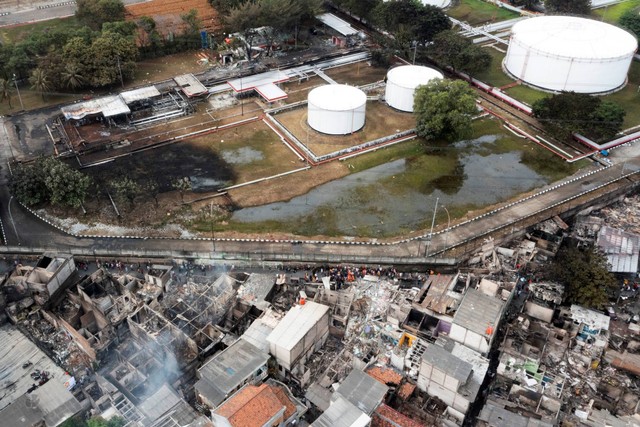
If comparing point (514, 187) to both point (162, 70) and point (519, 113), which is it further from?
point (162, 70)

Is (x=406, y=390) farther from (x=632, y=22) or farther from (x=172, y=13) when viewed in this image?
(x=632, y=22)

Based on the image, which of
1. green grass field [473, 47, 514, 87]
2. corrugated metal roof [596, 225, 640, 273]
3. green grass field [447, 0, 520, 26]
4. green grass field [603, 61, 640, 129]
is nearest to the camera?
corrugated metal roof [596, 225, 640, 273]

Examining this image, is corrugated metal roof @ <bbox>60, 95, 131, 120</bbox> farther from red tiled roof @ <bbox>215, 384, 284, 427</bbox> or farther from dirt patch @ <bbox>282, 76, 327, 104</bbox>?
red tiled roof @ <bbox>215, 384, 284, 427</bbox>

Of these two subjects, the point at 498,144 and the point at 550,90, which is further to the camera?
the point at 550,90

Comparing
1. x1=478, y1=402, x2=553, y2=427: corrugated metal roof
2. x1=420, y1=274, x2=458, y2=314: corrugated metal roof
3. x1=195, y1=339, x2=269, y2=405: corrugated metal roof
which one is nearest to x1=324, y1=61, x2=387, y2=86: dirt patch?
x1=420, y1=274, x2=458, y2=314: corrugated metal roof

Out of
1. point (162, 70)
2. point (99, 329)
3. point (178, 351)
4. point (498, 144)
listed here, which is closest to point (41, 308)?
point (99, 329)

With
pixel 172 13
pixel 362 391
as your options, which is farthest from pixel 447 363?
pixel 172 13

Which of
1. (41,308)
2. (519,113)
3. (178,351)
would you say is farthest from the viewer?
(519,113)
